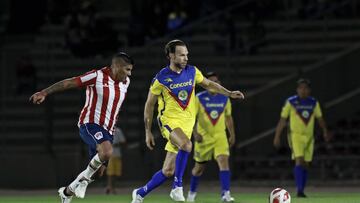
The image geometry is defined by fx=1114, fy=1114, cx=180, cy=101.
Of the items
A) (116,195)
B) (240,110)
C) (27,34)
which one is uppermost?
(27,34)

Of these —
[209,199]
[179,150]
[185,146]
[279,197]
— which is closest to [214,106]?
[209,199]

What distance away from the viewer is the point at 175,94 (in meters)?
17.0

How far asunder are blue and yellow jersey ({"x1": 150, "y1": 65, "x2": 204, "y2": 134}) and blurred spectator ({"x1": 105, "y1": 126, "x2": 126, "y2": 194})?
26.5ft

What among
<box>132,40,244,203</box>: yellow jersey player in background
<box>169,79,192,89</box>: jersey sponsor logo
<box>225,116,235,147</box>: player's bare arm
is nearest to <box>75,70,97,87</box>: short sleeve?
<box>132,40,244,203</box>: yellow jersey player in background

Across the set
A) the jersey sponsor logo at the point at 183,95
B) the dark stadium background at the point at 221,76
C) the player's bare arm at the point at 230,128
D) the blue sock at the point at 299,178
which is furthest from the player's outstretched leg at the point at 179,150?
the dark stadium background at the point at 221,76

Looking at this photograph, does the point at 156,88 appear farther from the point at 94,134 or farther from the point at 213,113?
the point at 213,113

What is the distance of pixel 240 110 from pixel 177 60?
11.5 metres

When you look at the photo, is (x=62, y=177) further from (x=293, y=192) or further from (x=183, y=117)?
(x=183, y=117)

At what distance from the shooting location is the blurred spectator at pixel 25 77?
29234 mm

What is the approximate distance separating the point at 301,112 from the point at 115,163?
16.6 ft

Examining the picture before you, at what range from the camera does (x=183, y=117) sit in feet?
55.6

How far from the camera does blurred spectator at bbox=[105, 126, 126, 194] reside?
24.9 meters

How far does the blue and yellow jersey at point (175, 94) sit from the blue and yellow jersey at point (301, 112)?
5.86 meters

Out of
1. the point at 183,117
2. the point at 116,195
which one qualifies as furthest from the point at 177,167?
the point at 116,195
